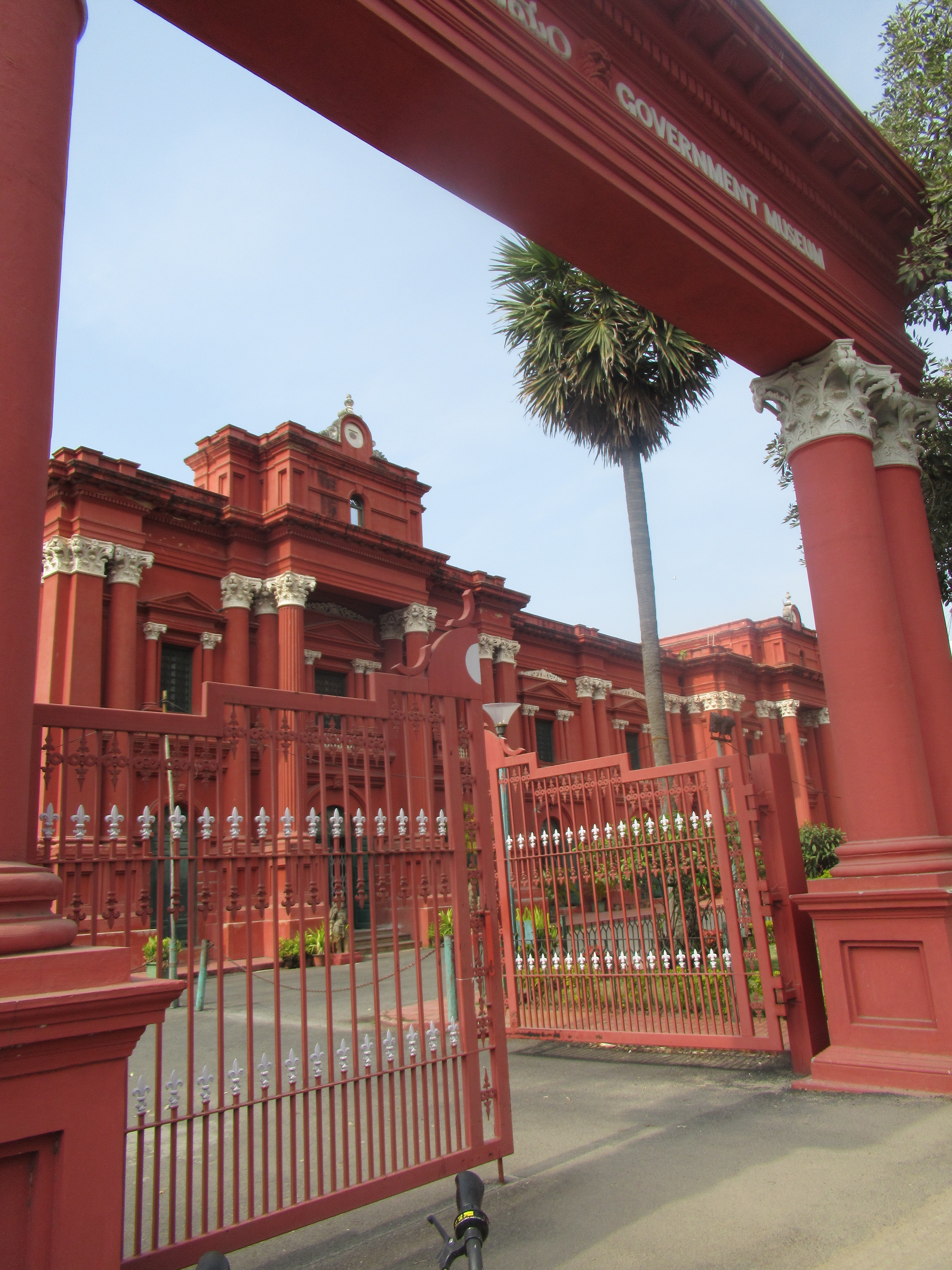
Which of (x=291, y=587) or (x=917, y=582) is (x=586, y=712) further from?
(x=917, y=582)

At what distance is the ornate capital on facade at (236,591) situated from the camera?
19438 millimetres

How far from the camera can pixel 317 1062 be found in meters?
3.64

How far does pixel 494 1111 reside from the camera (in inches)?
167

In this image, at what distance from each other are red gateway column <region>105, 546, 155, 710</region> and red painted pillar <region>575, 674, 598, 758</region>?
1606cm

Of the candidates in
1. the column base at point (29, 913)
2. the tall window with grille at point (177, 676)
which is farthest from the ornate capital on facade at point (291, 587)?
the column base at point (29, 913)

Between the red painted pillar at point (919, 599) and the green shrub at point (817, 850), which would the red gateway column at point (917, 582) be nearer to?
the red painted pillar at point (919, 599)

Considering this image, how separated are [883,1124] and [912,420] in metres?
5.09

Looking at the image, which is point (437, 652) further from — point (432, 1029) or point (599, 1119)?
point (599, 1119)

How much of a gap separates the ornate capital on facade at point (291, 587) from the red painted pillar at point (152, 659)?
253cm

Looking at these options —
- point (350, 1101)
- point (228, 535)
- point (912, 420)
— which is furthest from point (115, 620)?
point (912, 420)

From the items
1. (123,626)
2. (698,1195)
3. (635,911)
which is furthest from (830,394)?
(123,626)

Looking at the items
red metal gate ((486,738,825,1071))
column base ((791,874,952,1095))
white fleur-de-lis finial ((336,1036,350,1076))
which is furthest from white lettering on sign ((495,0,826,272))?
white fleur-de-lis finial ((336,1036,350,1076))

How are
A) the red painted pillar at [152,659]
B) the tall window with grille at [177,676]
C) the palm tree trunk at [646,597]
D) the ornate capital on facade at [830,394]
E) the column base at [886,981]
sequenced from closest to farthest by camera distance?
the column base at [886,981]
the ornate capital on facade at [830,394]
the palm tree trunk at [646,597]
the red painted pillar at [152,659]
the tall window with grille at [177,676]

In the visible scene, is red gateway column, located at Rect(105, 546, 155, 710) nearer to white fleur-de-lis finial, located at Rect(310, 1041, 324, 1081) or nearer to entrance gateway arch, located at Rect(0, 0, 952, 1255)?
entrance gateway arch, located at Rect(0, 0, 952, 1255)
